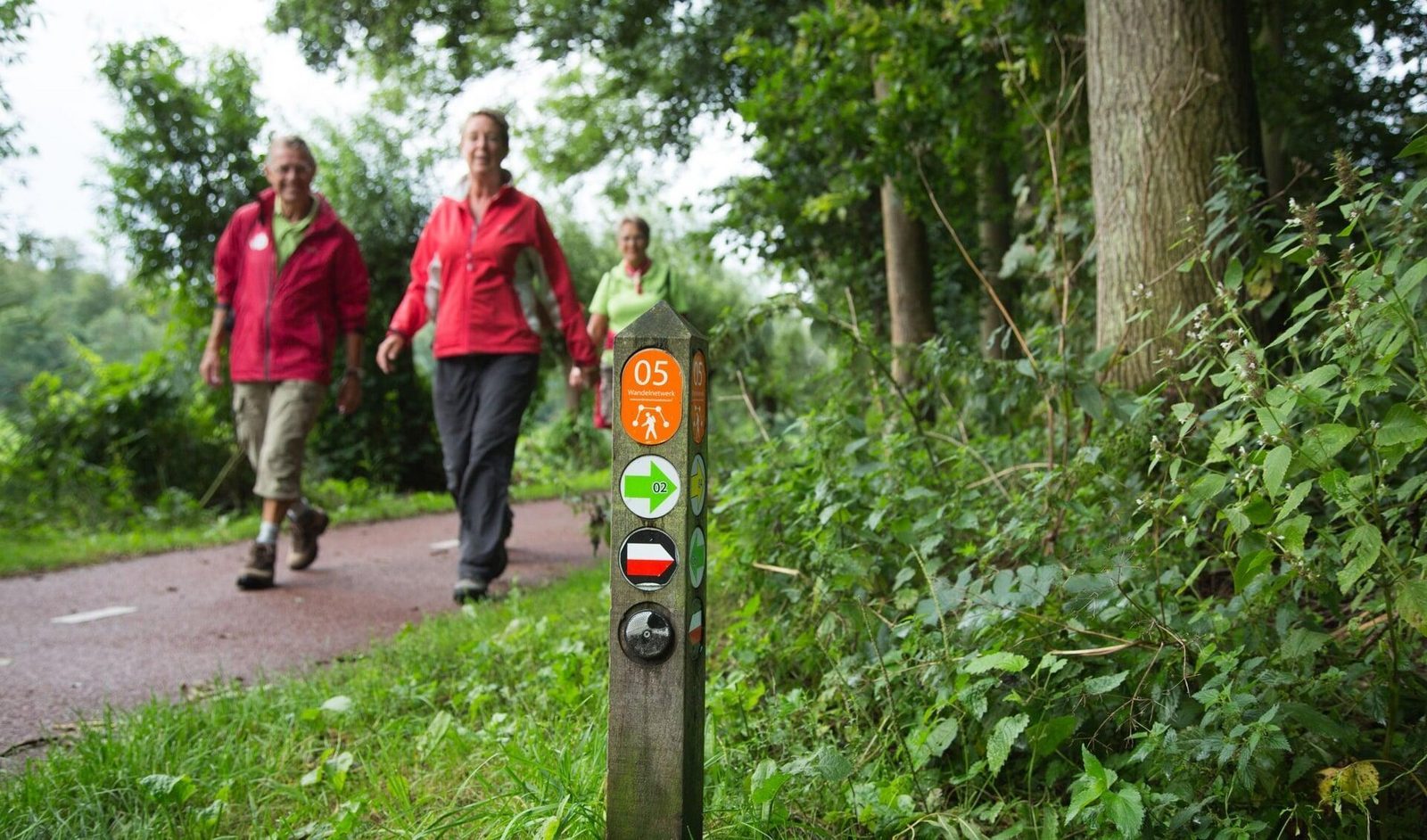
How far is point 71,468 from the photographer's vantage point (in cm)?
887

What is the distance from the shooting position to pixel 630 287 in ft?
22.9

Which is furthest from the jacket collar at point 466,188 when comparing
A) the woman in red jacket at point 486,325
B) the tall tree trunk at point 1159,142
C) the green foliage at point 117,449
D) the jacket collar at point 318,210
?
the green foliage at point 117,449

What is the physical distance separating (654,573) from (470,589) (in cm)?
315

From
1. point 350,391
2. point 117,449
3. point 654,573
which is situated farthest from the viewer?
point 117,449

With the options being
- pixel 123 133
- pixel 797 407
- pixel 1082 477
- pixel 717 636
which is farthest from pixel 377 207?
pixel 1082 477

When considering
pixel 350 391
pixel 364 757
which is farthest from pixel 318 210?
pixel 364 757

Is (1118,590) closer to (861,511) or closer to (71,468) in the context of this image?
(861,511)

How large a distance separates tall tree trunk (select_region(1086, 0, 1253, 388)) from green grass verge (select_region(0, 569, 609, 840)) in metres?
2.16

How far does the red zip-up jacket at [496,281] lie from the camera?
503 cm

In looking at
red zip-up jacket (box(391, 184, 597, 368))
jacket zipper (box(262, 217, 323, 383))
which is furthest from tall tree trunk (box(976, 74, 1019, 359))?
jacket zipper (box(262, 217, 323, 383))

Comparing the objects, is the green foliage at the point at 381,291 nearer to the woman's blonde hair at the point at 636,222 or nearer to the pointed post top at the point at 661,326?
the woman's blonde hair at the point at 636,222

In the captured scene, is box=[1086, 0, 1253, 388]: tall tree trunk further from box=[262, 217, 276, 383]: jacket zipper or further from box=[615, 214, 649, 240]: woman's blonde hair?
box=[262, 217, 276, 383]: jacket zipper

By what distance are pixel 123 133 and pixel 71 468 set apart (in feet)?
9.93

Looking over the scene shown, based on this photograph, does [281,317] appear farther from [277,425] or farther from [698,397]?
[698,397]
